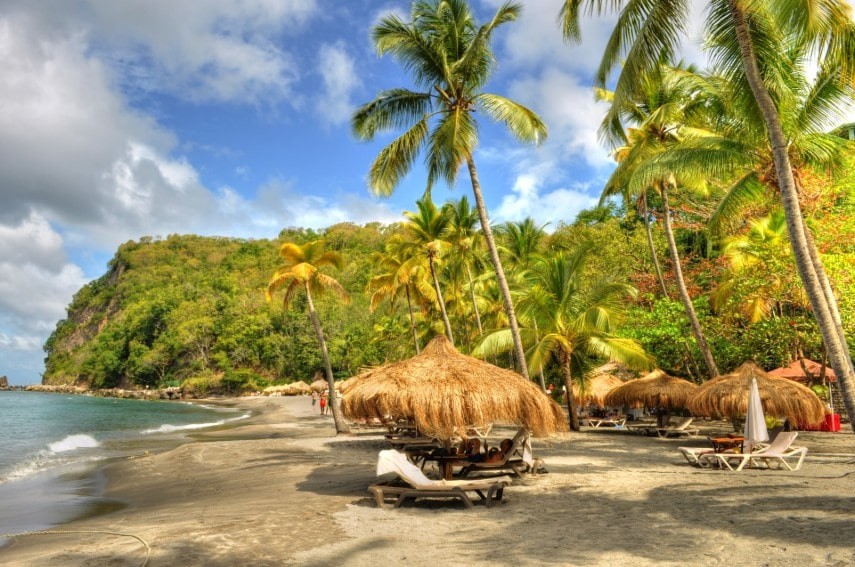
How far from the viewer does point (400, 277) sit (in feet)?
88.0

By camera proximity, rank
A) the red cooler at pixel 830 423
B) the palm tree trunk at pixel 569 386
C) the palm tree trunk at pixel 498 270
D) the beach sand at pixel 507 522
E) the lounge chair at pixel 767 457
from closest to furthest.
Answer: the beach sand at pixel 507 522, the lounge chair at pixel 767 457, the palm tree trunk at pixel 498 270, the red cooler at pixel 830 423, the palm tree trunk at pixel 569 386

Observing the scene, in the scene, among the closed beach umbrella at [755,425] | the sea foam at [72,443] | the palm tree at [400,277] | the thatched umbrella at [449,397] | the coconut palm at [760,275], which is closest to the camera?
the thatched umbrella at [449,397]

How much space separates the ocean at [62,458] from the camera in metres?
10.5

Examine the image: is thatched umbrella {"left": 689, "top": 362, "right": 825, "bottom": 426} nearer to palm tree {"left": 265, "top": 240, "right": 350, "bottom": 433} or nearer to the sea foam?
palm tree {"left": 265, "top": 240, "right": 350, "bottom": 433}

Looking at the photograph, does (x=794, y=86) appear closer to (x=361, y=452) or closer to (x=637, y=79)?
(x=637, y=79)

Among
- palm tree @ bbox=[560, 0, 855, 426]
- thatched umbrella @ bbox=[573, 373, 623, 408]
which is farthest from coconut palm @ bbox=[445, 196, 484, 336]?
palm tree @ bbox=[560, 0, 855, 426]

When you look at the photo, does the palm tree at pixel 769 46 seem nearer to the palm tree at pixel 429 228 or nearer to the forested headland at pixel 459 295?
the forested headland at pixel 459 295

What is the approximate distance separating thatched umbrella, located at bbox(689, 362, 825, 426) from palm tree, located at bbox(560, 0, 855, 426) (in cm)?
457

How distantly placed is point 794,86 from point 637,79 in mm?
4343

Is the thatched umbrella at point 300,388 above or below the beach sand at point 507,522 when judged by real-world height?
above

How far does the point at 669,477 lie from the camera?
9.85 meters

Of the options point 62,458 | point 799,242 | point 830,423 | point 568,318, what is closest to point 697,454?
point 799,242

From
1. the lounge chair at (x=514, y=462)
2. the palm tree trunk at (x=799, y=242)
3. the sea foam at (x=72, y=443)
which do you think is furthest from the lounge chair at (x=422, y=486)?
the sea foam at (x=72, y=443)

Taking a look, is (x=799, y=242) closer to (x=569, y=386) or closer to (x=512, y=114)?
(x=512, y=114)
